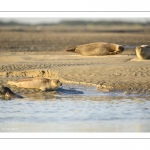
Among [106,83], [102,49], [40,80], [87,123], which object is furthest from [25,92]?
[102,49]

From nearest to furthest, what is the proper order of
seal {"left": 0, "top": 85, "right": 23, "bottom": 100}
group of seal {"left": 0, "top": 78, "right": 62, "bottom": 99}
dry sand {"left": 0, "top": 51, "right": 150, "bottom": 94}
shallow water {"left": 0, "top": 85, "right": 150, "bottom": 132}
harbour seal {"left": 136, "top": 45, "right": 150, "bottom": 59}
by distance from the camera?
shallow water {"left": 0, "top": 85, "right": 150, "bottom": 132} → seal {"left": 0, "top": 85, "right": 23, "bottom": 100} → group of seal {"left": 0, "top": 78, "right": 62, "bottom": 99} → dry sand {"left": 0, "top": 51, "right": 150, "bottom": 94} → harbour seal {"left": 136, "top": 45, "right": 150, "bottom": 59}

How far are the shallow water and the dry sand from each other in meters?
0.58

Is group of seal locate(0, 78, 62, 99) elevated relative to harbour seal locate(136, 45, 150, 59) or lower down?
lower down

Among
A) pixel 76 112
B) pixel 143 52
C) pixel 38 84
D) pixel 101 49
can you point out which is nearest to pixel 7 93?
pixel 38 84

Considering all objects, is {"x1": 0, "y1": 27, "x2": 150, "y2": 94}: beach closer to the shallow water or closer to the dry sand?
the dry sand

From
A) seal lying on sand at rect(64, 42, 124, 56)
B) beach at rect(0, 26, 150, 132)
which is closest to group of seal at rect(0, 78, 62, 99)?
beach at rect(0, 26, 150, 132)

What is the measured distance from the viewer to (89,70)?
14.3m

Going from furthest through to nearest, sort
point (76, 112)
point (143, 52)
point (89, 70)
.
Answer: point (143, 52) → point (89, 70) → point (76, 112)

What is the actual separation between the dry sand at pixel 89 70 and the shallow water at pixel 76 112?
0.58 metres

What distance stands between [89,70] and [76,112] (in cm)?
376

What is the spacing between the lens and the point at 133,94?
12.6 meters

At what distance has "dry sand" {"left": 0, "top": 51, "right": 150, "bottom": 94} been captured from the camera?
13.3 metres

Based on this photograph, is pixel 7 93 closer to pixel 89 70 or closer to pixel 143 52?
pixel 89 70

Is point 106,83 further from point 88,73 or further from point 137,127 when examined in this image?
point 137,127
